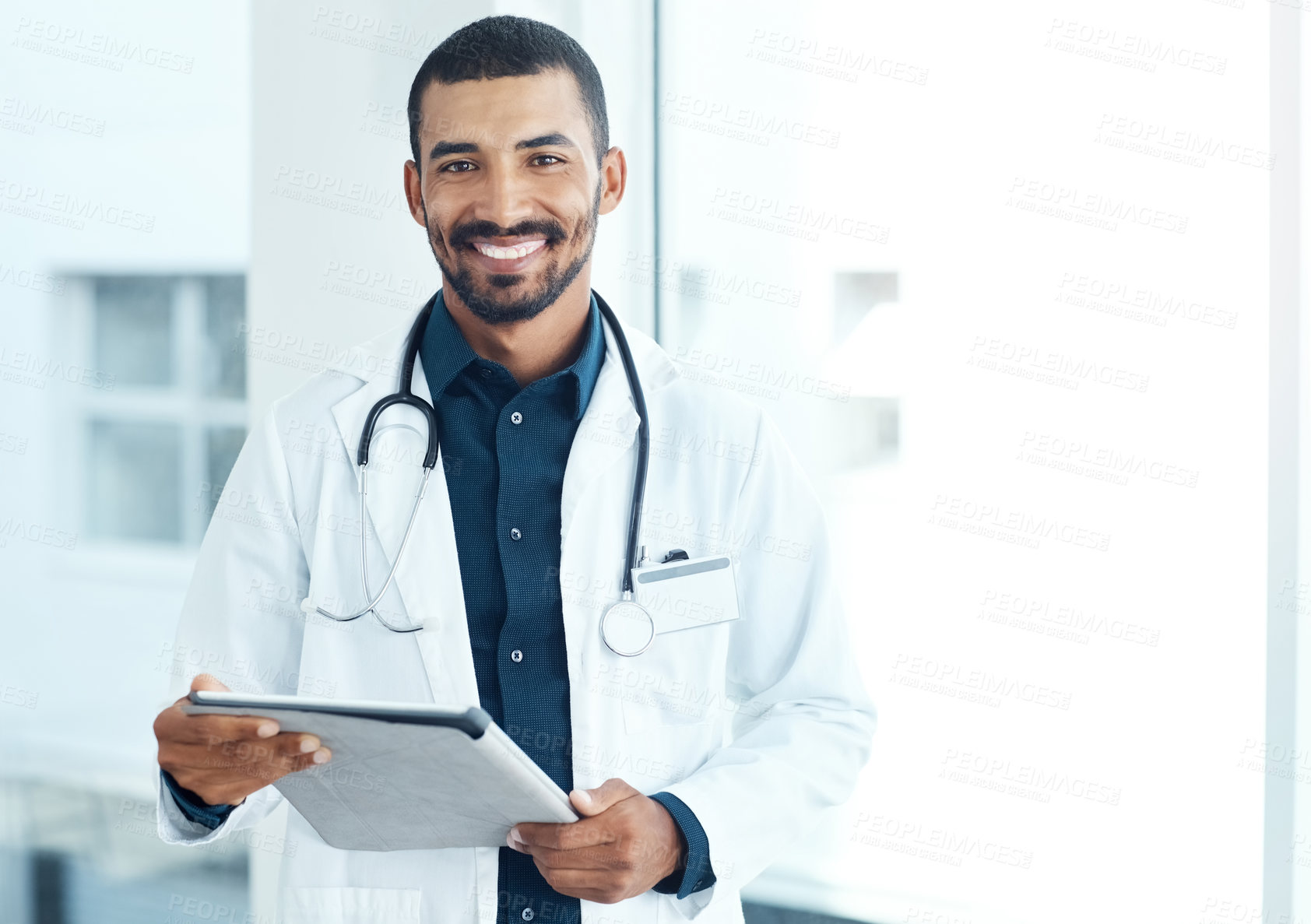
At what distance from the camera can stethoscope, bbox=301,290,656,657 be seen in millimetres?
1186

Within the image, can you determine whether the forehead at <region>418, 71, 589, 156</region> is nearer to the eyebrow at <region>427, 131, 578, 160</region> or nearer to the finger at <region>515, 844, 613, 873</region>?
the eyebrow at <region>427, 131, 578, 160</region>

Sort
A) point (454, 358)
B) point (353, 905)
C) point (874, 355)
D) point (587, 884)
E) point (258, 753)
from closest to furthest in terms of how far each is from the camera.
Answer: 1. point (258, 753)
2. point (587, 884)
3. point (353, 905)
4. point (454, 358)
5. point (874, 355)

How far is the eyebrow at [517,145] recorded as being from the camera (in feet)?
4.07

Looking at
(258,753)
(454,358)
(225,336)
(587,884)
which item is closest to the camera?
(258,753)

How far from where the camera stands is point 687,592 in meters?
1.22

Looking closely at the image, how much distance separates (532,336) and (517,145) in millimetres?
234

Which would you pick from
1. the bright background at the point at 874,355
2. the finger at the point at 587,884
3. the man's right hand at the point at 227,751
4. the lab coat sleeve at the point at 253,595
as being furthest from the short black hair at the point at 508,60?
the finger at the point at 587,884

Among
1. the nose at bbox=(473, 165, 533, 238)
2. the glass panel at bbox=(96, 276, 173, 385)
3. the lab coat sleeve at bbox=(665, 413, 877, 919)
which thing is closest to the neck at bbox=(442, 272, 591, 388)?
the nose at bbox=(473, 165, 533, 238)

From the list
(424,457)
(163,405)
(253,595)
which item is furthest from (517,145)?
(163,405)

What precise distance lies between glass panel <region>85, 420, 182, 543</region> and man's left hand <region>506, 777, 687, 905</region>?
4.81 feet

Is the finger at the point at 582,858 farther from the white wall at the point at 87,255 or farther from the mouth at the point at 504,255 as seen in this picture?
the white wall at the point at 87,255

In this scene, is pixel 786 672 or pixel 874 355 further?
pixel 874 355

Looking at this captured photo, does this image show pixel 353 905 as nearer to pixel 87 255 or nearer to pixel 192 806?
pixel 192 806

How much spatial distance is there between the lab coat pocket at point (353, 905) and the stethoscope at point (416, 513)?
0.30 meters
